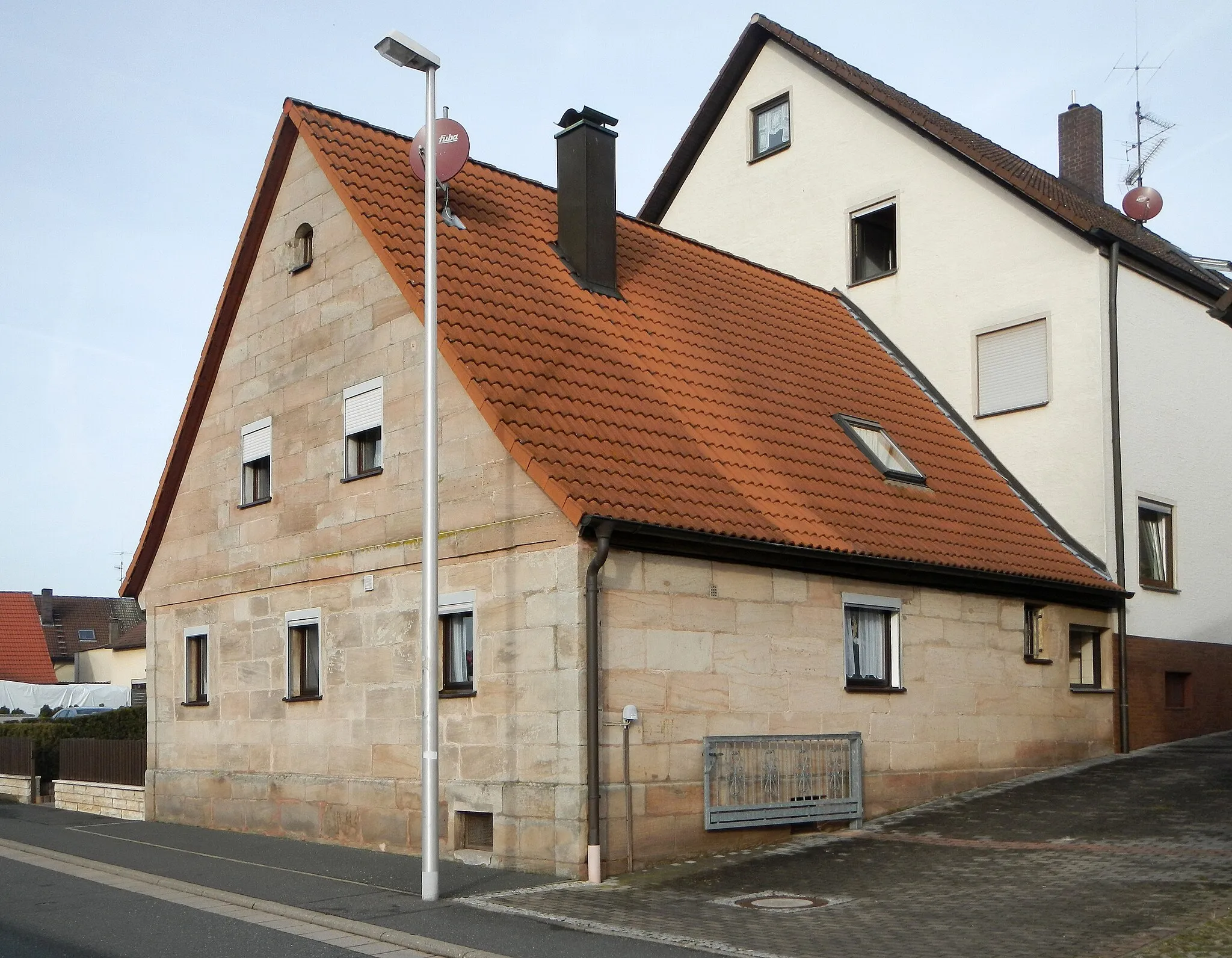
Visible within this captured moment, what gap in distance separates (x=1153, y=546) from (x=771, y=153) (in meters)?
9.73

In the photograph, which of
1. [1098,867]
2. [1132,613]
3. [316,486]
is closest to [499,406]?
[316,486]

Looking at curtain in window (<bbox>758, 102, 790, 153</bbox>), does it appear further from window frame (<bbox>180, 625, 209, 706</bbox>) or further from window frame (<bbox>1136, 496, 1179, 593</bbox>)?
window frame (<bbox>180, 625, 209, 706</bbox>)

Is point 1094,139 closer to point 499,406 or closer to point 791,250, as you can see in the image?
point 791,250

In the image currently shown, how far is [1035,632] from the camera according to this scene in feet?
60.5

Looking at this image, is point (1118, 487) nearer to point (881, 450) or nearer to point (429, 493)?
point (881, 450)

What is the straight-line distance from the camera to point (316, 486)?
17.0 m

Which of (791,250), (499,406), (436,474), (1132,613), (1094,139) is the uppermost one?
(1094,139)

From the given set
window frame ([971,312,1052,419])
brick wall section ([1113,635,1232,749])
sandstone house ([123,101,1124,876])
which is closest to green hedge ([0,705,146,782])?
sandstone house ([123,101,1124,876])

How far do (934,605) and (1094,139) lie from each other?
1428cm

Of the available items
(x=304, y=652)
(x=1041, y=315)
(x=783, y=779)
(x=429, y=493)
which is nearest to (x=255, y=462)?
(x=304, y=652)

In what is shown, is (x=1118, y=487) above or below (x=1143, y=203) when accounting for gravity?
below

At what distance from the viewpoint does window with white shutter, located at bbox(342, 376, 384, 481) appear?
630 inches

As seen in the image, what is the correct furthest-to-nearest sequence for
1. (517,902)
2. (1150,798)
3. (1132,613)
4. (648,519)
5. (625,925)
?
(1132,613), (1150,798), (648,519), (517,902), (625,925)

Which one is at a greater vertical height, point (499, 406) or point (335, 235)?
point (335, 235)
